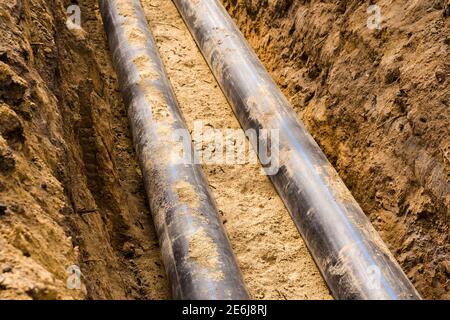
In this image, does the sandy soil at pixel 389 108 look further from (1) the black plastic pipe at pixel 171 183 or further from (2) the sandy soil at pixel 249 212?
(1) the black plastic pipe at pixel 171 183

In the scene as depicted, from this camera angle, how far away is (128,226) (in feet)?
14.8

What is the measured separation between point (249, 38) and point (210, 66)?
3.41ft

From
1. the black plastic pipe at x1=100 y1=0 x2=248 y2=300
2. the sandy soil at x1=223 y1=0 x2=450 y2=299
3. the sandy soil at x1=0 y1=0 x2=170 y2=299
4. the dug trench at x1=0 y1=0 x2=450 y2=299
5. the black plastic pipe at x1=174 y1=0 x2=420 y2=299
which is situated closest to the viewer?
the sandy soil at x1=0 y1=0 x2=170 y2=299

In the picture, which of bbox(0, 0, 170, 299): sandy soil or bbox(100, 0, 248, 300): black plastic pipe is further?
bbox(100, 0, 248, 300): black plastic pipe

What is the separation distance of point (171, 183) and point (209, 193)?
12.0 inches

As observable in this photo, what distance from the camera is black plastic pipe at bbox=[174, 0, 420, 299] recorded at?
3.91 m

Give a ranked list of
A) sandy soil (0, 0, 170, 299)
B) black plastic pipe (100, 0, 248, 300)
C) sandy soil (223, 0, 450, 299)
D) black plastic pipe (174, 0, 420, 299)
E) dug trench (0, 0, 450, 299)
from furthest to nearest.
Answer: sandy soil (223, 0, 450, 299)
black plastic pipe (174, 0, 420, 299)
black plastic pipe (100, 0, 248, 300)
dug trench (0, 0, 450, 299)
sandy soil (0, 0, 170, 299)

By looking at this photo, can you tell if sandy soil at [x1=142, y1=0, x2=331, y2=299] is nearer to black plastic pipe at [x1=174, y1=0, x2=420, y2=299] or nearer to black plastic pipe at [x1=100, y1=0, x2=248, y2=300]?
black plastic pipe at [x1=174, y1=0, x2=420, y2=299]

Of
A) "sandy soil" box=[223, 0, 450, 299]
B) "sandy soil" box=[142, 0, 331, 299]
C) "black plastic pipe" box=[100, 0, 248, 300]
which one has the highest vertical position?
"sandy soil" box=[223, 0, 450, 299]

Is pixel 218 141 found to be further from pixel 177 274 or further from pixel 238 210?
pixel 177 274

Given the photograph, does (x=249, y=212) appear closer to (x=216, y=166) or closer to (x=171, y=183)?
(x=216, y=166)

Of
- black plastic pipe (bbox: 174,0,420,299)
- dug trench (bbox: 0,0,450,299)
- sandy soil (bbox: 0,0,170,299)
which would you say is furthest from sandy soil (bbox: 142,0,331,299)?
sandy soil (bbox: 0,0,170,299)

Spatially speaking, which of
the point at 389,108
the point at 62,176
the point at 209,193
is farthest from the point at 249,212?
the point at 62,176

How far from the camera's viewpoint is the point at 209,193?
14.8ft
